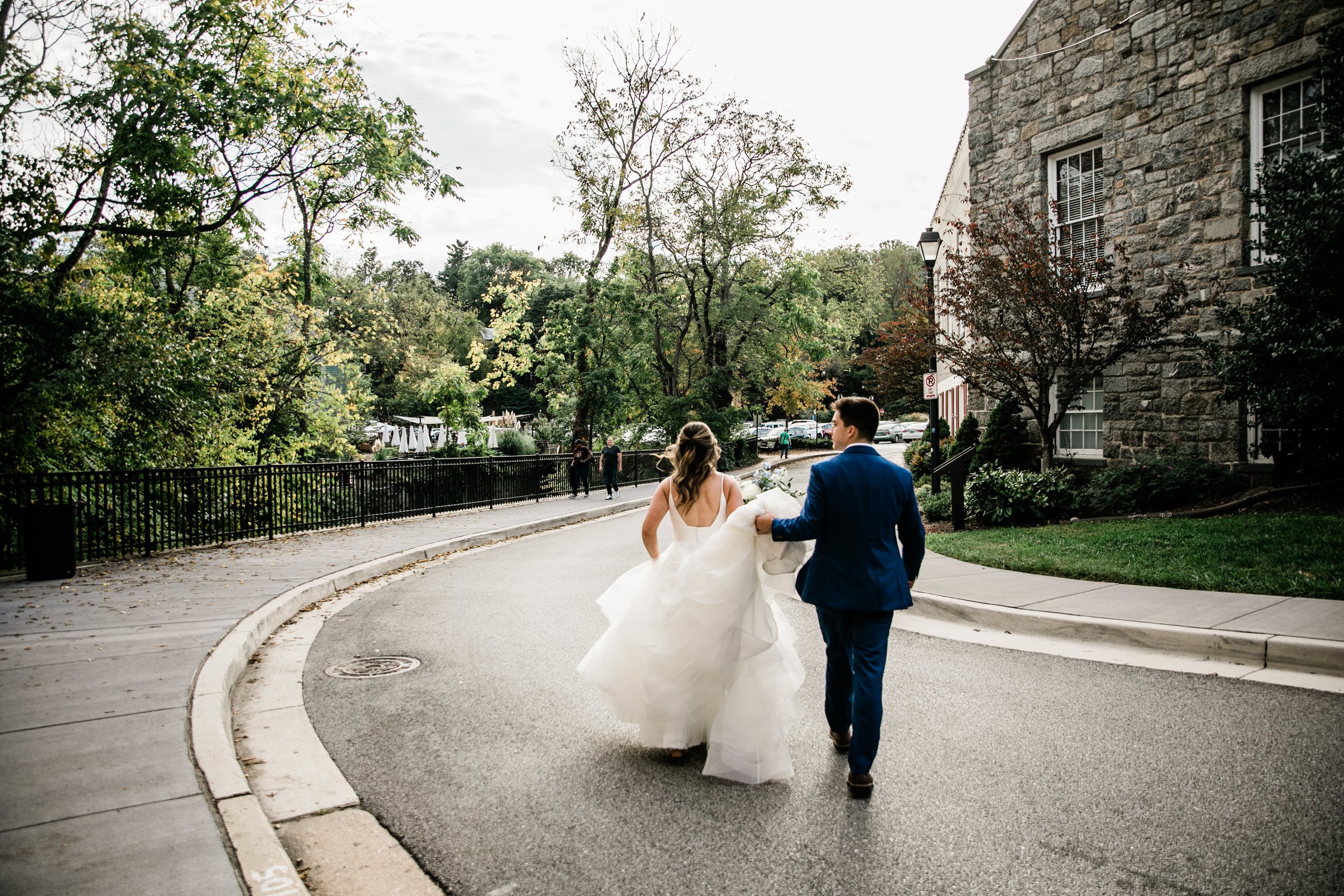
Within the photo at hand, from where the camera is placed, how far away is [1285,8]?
36.9 feet

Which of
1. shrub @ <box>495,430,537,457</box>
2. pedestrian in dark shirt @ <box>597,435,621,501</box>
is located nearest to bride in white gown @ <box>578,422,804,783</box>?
pedestrian in dark shirt @ <box>597,435,621,501</box>

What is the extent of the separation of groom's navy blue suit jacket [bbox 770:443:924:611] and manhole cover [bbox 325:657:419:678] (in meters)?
3.61

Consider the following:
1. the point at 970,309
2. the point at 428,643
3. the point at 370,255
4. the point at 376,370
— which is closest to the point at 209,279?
the point at 428,643

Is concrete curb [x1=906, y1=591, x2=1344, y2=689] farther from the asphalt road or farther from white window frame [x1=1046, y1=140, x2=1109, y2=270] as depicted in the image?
white window frame [x1=1046, y1=140, x2=1109, y2=270]

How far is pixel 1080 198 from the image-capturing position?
14398 mm

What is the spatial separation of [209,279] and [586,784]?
19.1 meters

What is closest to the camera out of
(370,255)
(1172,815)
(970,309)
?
(1172,815)

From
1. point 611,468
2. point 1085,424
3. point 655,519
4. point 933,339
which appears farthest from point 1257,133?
point 611,468

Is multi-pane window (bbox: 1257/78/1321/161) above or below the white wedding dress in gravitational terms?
above

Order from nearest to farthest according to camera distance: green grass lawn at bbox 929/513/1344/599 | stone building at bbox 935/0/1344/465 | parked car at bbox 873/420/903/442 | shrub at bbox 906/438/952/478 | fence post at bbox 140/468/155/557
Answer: green grass lawn at bbox 929/513/1344/599
fence post at bbox 140/468/155/557
stone building at bbox 935/0/1344/465
shrub at bbox 906/438/952/478
parked car at bbox 873/420/903/442

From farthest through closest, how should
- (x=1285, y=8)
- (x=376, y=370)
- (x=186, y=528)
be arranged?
(x=376, y=370) < (x=186, y=528) < (x=1285, y=8)

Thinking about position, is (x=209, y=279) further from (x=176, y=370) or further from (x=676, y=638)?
(x=676, y=638)

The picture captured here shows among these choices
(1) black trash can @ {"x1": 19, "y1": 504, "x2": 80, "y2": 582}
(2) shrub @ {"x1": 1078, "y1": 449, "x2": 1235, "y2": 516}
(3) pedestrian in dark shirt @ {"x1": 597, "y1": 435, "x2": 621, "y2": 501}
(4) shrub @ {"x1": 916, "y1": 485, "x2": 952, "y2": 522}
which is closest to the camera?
(1) black trash can @ {"x1": 19, "y1": 504, "x2": 80, "y2": 582}

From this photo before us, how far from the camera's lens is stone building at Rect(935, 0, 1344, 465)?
38.0ft
